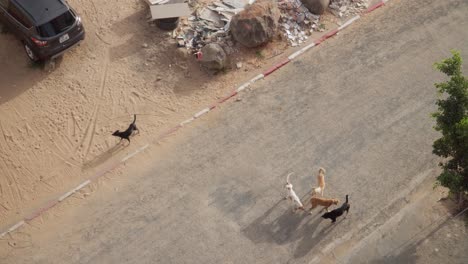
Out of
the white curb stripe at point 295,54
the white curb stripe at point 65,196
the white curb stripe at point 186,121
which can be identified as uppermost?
Result: the white curb stripe at point 295,54

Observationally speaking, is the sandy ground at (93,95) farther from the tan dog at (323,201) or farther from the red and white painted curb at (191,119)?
the tan dog at (323,201)

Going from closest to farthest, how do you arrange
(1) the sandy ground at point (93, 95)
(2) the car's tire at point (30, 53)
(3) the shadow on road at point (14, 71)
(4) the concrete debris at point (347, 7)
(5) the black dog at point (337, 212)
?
(5) the black dog at point (337, 212) → (1) the sandy ground at point (93, 95) → (3) the shadow on road at point (14, 71) → (2) the car's tire at point (30, 53) → (4) the concrete debris at point (347, 7)

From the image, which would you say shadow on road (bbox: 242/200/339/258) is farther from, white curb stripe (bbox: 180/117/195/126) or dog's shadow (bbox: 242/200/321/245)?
white curb stripe (bbox: 180/117/195/126)

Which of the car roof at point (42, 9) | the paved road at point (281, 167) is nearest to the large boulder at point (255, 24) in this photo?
the paved road at point (281, 167)

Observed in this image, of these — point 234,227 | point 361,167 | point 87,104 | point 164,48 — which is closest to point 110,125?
point 87,104

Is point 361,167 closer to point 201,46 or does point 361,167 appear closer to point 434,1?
point 201,46

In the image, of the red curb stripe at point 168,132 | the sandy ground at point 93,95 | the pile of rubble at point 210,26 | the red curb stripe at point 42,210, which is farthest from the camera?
the pile of rubble at point 210,26

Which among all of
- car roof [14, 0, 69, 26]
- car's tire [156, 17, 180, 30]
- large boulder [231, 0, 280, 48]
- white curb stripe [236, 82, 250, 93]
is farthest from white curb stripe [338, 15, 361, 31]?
car roof [14, 0, 69, 26]
